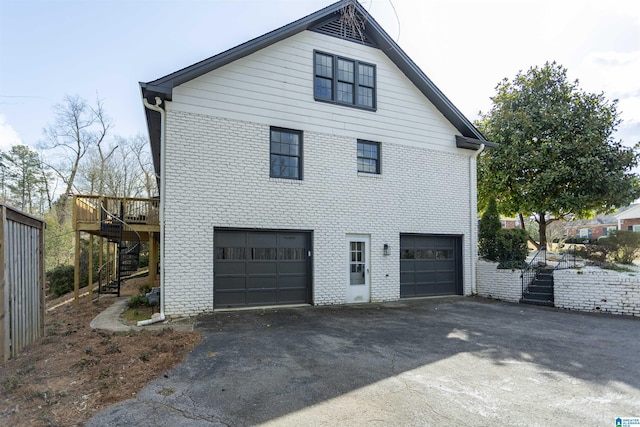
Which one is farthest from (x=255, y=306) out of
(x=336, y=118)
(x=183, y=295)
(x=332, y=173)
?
(x=336, y=118)

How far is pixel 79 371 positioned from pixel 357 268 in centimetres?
749

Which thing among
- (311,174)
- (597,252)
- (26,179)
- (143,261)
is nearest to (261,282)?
(311,174)

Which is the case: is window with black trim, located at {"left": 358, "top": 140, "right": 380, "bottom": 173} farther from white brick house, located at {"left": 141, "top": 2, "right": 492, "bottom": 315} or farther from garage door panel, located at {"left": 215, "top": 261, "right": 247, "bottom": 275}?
garage door panel, located at {"left": 215, "top": 261, "right": 247, "bottom": 275}

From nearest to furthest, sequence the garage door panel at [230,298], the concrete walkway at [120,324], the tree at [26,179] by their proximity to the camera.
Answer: the concrete walkway at [120,324] → the garage door panel at [230,298] → the tree at [26,179]

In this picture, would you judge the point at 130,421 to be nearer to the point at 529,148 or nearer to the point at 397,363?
→ the point at 397,363

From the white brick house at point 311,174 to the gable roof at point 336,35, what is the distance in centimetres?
4

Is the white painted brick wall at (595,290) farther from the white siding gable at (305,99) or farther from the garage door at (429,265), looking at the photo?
the white siding gable at (305,99)

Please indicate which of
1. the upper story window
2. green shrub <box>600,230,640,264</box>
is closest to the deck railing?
the upper story window

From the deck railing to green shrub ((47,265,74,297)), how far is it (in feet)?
25.5

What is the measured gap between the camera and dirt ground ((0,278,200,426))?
3.70 metres

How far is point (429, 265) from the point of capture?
40.1ft

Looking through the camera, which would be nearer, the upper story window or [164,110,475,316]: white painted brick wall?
[164,110,475,316]: white painted brick wall

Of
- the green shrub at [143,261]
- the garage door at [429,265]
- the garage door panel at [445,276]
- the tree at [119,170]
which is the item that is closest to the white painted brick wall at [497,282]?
the garage door at [429,265]

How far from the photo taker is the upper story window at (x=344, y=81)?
1071 cm
